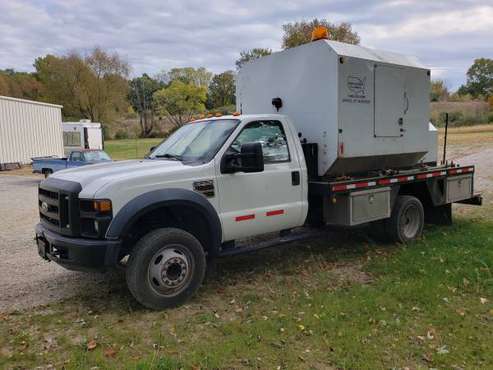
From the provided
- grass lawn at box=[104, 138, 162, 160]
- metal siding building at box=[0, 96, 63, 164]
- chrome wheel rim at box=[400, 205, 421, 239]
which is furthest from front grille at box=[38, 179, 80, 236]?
metal siding building at box=[0, 96, 63, 164]

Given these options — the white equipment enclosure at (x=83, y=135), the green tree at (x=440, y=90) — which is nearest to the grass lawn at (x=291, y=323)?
the white equipment enclosure at (x=83, y=135)

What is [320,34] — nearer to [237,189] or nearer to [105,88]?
[237,189]

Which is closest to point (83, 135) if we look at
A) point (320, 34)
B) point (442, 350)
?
point (320, 34)

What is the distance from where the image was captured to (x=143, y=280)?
465 cm

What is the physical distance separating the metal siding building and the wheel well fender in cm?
2507

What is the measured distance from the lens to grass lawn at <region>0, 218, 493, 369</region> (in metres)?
3.79

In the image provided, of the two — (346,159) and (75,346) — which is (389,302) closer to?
(346,159)

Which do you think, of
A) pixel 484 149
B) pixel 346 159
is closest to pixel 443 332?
pixel 346 159

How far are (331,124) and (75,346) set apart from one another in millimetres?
4114

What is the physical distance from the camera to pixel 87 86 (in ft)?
174

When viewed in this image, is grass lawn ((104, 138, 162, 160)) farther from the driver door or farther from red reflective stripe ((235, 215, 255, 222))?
red reflective stripe ((235, 215, 255, 222))

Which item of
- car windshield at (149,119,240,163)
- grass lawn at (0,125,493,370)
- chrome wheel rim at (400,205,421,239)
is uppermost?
car windshield at (149,119,240,163)

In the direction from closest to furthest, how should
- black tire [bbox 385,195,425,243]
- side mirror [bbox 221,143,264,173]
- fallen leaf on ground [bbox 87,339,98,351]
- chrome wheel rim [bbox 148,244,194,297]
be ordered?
fallen leaf on ground [bbox 87,339,98,351] → chrome wheel rim [bbox 148,244,194,297] → side mirror [bbox 221,143,264,173] → black tire [bbox 385,195,425,243]

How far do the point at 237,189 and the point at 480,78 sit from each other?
10559cm
